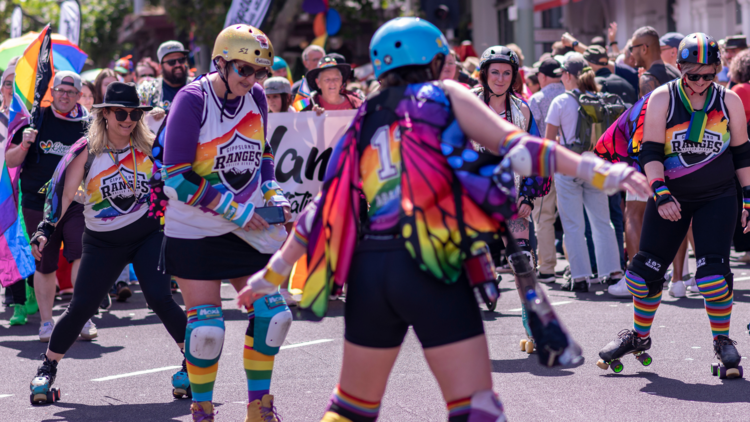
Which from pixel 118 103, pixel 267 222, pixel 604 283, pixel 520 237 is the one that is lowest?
pixel 604 283

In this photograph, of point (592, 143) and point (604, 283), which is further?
point (604, 283)

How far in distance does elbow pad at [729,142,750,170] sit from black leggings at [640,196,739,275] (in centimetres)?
20

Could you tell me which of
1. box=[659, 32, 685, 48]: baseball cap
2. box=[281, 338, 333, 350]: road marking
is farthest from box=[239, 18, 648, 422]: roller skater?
box=[659, 32, 685, 48]: baseball cap

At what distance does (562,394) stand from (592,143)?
3715mm

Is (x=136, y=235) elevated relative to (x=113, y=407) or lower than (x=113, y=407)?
elevated

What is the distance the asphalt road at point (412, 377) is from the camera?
4.67 meters

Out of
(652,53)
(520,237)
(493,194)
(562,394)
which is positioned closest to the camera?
(493,194)

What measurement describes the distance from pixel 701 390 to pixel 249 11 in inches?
314

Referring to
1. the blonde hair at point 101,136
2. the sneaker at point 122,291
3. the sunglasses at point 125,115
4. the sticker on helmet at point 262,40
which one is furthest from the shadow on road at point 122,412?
the sneaker at point 122,291

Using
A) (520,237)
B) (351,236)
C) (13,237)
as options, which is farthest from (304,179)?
(351,236)

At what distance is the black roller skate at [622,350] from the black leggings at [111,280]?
8.17 ft

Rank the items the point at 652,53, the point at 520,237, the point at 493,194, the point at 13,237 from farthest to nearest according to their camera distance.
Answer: the point at 652,53, the point at 13,237, the point at 520,237, the point at 493,194

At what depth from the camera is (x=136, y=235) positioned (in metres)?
→ 5.34

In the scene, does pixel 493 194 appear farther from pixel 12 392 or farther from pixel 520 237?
pixel 12 392
